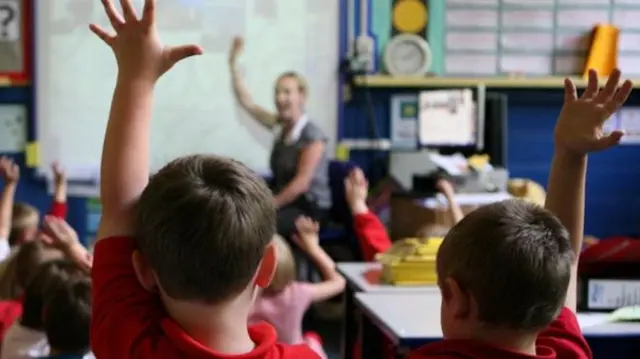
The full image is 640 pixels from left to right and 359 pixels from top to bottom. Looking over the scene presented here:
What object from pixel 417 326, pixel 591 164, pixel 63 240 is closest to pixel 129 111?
pixel 63 240

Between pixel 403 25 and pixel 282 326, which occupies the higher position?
pixel 403 25

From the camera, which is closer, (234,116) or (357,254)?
(357,254)

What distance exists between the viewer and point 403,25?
5289 millimetres

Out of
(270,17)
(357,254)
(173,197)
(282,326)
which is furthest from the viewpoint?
(270,17)

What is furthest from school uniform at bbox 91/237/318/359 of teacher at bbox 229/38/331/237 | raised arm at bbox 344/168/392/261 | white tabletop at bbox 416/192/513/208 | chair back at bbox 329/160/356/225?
chair back at bbox 329/160/356/225

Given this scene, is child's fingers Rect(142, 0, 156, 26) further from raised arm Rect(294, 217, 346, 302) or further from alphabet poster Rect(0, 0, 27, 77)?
alphabet poster Rect(0, 0, 27, 77)

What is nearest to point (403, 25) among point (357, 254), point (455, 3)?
point (455, 3)

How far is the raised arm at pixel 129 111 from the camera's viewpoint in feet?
3.57

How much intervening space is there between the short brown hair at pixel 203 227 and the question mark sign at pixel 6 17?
172 inches

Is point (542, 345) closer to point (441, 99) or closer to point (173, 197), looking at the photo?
point (173, 197)

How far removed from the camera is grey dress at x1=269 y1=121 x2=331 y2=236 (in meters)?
4.73

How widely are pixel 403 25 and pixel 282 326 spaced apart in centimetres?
293

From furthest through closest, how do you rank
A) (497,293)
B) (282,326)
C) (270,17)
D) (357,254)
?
(270,17), (357,254), (282,326), (497,293)

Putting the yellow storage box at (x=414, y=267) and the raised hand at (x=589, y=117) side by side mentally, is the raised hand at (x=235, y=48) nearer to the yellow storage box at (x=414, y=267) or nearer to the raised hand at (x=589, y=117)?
the yellow storage box at (x=414, y=267)
